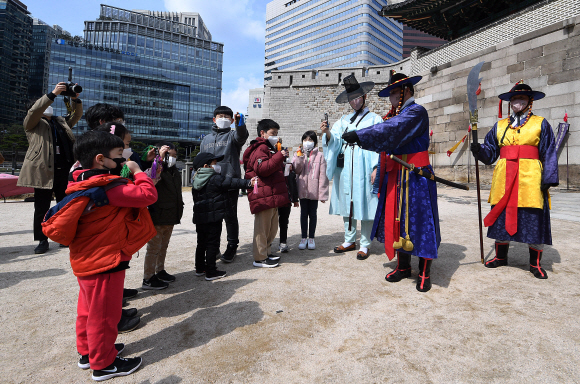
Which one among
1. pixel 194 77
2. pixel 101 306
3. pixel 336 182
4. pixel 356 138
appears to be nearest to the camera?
pixel 101 306

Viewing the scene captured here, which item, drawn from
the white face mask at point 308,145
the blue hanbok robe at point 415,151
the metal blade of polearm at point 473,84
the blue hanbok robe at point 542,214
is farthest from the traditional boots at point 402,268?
the white face mask at point 308,145

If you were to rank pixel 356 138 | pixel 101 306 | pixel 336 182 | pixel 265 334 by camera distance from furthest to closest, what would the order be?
pixel 336 182, pixel 356 138, pixel 265 334, pixel 101 306

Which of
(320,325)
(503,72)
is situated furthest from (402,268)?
(503,72)

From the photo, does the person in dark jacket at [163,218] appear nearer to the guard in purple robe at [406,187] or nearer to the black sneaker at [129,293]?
→ the black sneaker at [129,293]

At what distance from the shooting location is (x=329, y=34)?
72.8m

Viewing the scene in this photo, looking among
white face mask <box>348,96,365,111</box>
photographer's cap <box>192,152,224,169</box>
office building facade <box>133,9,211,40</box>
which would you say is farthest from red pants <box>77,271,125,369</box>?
office building facade <box>133,9,211,40</box>

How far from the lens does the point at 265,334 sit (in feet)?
6.34

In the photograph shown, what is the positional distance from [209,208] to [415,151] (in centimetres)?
198

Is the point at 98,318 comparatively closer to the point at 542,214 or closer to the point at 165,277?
the point at 165,277

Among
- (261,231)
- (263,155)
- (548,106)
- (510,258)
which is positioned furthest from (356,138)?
(548,106)

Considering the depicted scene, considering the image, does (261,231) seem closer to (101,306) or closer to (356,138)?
(356,138)

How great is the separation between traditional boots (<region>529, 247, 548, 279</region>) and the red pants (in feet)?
11.2

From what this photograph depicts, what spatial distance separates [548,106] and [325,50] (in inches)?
2809

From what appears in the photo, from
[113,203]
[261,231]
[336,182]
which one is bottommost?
[261,231]
